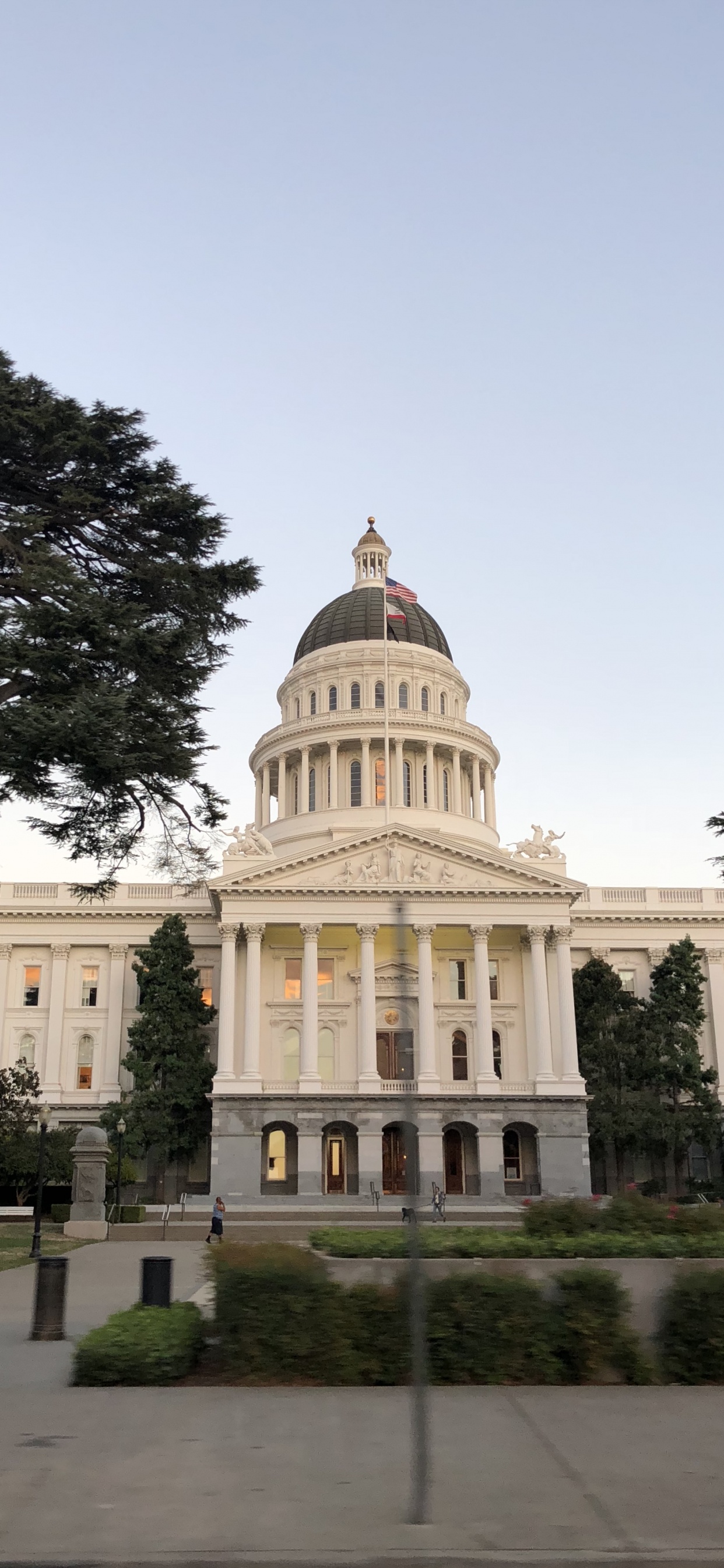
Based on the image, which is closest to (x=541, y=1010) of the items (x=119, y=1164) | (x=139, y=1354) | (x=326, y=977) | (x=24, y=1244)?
(x=326, y=977)

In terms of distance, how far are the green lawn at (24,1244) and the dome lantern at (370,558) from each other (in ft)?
199

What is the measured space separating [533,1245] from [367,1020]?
48.0 m

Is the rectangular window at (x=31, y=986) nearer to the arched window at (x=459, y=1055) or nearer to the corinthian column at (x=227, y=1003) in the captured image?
the corinthian column at (x=227, y=1003)

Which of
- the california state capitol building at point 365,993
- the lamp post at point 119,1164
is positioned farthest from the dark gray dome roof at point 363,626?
the lamp post at point 119,1164

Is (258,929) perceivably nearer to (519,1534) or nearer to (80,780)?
(80,780)

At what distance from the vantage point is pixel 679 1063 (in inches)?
2494

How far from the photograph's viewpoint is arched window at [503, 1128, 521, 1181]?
6438cm

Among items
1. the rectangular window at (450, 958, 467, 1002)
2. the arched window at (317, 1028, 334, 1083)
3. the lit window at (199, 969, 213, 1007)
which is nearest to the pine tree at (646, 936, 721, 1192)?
the rectangular window at (450, 958, 467, 1002)

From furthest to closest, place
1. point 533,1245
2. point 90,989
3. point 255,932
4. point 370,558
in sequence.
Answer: point 370,558, point 90,989, point 255,932, point 533,1245

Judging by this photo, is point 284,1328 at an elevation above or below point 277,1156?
below

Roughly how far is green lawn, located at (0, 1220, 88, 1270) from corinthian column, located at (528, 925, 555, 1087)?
25878 mm

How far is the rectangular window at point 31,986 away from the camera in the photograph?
72125 mm

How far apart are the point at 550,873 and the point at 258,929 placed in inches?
605

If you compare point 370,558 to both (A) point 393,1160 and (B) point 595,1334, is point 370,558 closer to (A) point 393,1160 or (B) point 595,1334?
(A) point 393,1160
